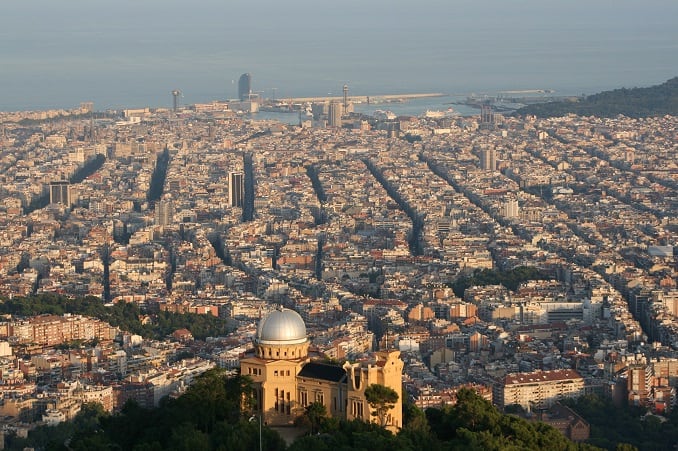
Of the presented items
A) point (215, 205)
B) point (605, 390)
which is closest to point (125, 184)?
point (215, 205)

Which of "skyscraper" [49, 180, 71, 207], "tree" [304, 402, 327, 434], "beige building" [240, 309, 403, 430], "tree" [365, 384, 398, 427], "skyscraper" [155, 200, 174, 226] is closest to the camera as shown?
"tree" [365, 384, 398, 427]

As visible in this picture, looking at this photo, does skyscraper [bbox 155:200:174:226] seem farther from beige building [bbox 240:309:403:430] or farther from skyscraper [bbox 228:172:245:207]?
beige building [bbox 240:309:403:430]

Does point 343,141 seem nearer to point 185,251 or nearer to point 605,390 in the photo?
point 185,251

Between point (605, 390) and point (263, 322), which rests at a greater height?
point (263, 322)

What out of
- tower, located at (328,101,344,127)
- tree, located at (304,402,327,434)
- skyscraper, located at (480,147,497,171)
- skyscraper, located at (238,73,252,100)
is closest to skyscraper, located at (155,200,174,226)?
skyscraper, located at (480,147,497,171)

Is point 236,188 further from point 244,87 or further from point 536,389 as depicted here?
point 244,87

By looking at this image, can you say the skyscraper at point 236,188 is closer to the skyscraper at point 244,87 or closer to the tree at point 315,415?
the tree at point 315,415
